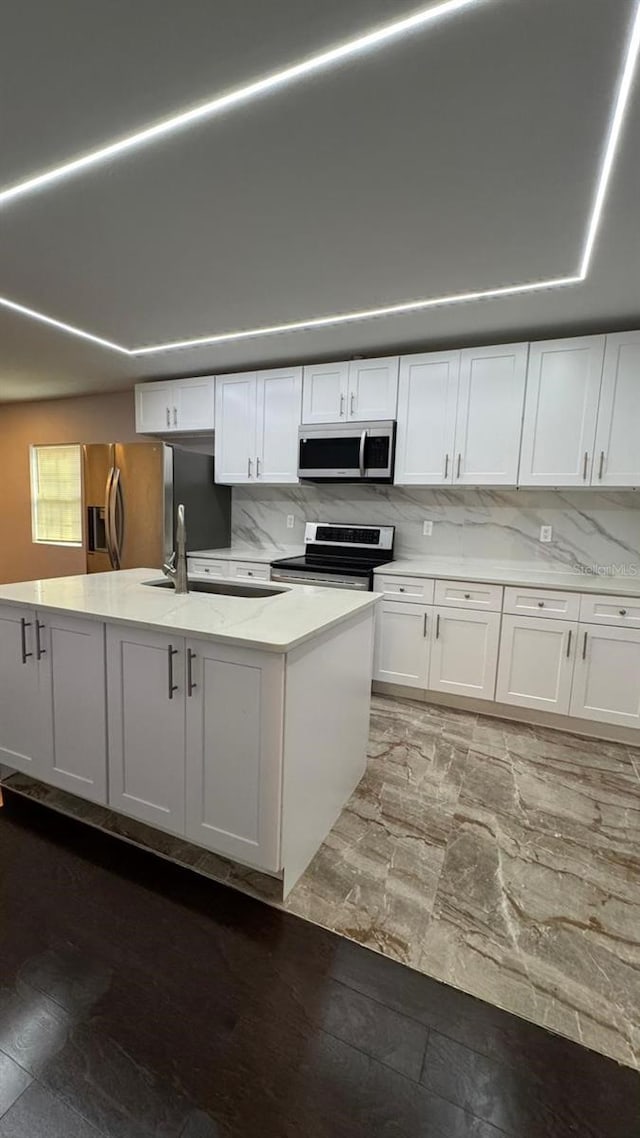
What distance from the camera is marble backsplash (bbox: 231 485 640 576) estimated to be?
124 inches

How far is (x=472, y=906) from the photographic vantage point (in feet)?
5.12

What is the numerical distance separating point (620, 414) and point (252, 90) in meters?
2.49

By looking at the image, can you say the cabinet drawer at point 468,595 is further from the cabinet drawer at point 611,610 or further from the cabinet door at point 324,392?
the cabinet door at point 324,392

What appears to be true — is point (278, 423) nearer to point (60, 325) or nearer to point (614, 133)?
point (60, 325)

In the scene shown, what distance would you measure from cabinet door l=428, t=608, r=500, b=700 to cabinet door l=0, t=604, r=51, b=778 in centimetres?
225

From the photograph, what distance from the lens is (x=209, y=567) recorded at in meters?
3.92

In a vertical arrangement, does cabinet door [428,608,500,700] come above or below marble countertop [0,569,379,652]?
below

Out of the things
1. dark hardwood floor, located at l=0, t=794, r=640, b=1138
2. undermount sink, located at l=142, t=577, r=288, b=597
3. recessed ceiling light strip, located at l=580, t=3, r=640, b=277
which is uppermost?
recessed ceiling light strip, located at l=580, t=3, r=640, b=277

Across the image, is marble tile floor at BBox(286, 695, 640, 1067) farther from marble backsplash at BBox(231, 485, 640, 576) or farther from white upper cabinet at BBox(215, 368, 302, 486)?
white upper cabinet at BBox(215, 368, 302, 486)

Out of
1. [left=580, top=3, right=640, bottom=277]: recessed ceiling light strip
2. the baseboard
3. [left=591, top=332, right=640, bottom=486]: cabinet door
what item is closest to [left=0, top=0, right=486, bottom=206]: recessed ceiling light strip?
[left=580, top=3, right=640, bottom=277]: recessed ceiling light strip

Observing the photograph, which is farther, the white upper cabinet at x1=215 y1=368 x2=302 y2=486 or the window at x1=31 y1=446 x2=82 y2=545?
the window at x1=31 y1=446 x2=82 y2=545

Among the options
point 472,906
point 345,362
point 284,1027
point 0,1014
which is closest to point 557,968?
point 472,906

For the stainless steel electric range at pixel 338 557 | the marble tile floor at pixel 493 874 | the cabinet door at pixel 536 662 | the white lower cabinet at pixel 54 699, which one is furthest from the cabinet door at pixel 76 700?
the cabinet door at pixel 536 662

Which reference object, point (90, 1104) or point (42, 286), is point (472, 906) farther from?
point (42, 286)
